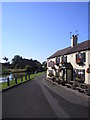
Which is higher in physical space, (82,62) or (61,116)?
(82,62)

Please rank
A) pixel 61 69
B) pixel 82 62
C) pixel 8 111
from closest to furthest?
pixel 8 111, pixel 82 62, pixel 61 69

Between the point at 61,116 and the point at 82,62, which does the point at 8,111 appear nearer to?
the point at 61,116

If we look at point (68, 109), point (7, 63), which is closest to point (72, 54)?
point (68, 109)

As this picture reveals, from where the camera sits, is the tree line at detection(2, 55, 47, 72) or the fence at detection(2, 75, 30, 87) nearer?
the fence at detection(2, 75, 30, 87)

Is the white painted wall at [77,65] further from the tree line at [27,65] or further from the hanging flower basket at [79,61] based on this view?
the tree line at [27,65]

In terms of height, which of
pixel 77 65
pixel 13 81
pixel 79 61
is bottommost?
pixel 13 81

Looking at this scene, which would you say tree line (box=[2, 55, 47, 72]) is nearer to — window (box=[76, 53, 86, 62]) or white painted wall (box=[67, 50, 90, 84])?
white painted wall (box=[67, 50, 90, 84])

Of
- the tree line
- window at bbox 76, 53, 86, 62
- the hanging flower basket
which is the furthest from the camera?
the tree line

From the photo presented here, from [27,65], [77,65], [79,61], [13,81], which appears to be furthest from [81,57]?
[27,65]

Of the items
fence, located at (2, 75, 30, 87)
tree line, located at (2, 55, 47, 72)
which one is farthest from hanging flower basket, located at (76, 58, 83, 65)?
tree line, located at (2, 55, 47, 72)

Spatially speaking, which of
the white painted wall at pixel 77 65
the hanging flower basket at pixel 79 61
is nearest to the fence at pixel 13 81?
the white painted wall at pixel 77 65

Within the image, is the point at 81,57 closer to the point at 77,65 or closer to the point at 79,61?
the point at 79,61

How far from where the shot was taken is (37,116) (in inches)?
337

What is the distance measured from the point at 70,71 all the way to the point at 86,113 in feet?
62.0
